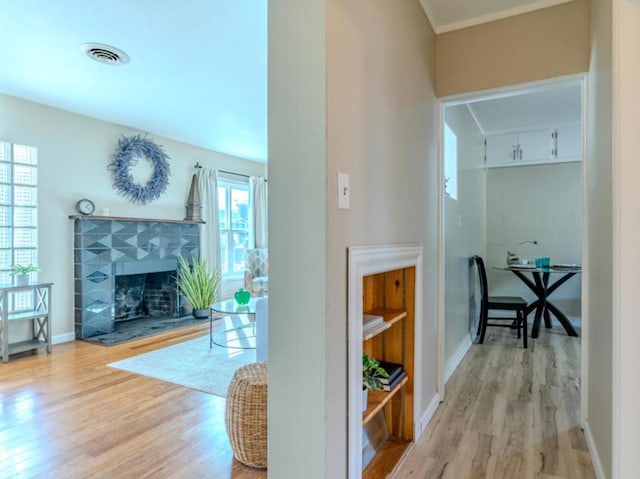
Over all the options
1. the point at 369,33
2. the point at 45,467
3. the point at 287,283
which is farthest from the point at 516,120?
the point at 45,467

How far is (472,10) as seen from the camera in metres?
2.35

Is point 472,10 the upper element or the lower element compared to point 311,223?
upper

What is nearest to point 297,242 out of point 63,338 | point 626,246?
point 626,246

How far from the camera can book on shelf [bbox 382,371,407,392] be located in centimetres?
178

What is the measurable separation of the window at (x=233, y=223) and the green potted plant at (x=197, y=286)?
0.84 metres

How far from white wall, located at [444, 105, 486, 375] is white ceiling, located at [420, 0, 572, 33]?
0.74m

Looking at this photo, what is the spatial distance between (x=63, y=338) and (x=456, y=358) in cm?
405

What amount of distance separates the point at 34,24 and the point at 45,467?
8.51 feet

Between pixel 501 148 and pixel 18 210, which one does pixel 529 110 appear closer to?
pixel 501 148

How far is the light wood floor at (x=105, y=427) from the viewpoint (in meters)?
1.82

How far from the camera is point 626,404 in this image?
1.39m

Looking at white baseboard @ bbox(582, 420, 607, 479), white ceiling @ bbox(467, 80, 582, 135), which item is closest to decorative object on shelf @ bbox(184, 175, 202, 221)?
white ceiling @ bbox(467, 80, 582, 135)

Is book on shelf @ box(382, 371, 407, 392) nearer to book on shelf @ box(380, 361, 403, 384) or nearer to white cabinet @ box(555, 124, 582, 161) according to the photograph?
book on shelf @ box(380, 361, 403, 384)

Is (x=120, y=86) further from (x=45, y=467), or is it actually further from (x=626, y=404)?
(x=626, y=404)
